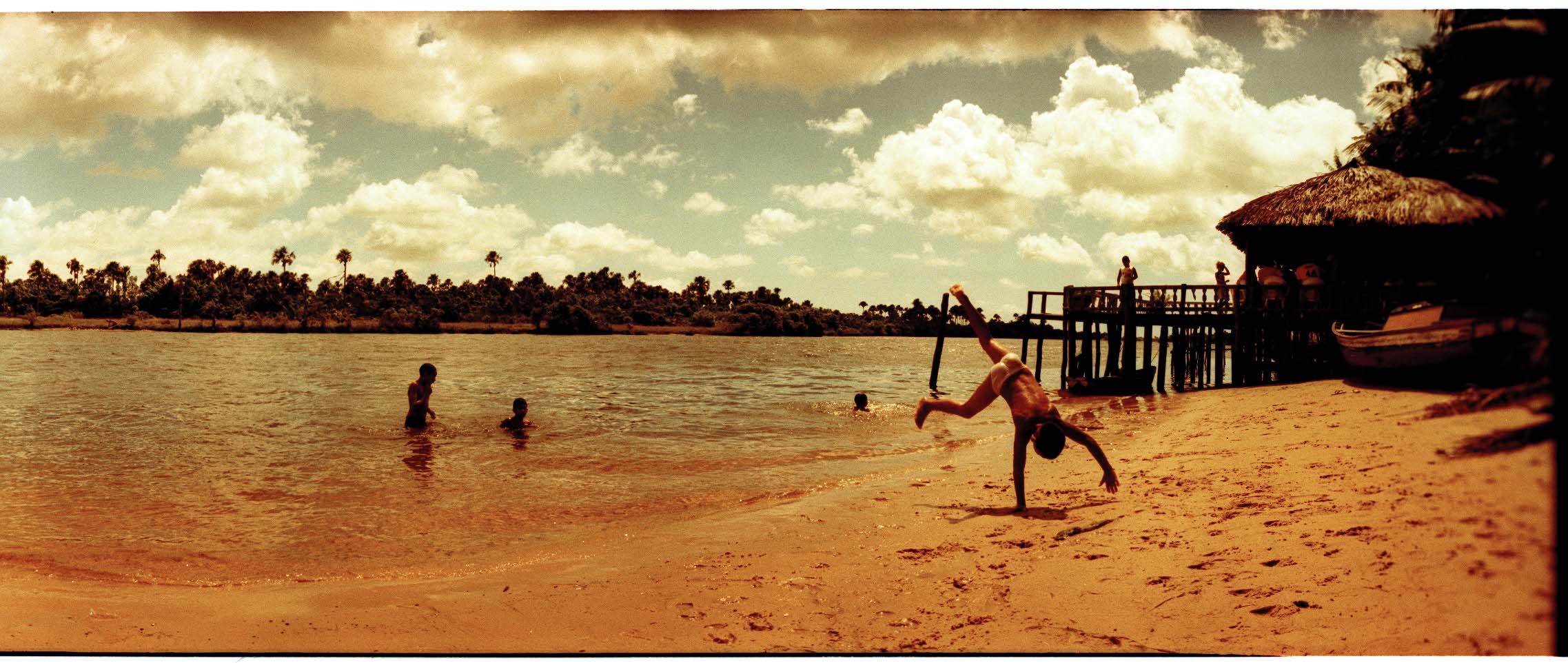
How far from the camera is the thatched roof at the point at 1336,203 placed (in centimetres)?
1160

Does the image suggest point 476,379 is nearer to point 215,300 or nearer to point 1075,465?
point 1075,465

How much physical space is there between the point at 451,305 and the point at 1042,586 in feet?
232

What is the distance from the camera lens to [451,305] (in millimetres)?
68875

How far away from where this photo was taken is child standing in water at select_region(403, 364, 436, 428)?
1264 centimetres

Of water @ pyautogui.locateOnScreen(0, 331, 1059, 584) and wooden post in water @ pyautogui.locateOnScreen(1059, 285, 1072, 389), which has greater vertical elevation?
wooden post in water @ pyautogui.locateOnScreen(1059, 285, 1072, 389)

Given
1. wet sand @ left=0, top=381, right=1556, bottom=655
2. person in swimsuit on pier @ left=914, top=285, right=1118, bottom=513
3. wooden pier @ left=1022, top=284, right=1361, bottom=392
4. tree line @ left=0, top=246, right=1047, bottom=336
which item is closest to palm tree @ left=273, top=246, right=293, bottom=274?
wet sand @ left=0, top=381, right=1556, bottom=655

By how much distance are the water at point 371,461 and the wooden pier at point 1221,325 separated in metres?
4.07

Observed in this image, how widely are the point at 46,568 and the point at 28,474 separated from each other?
5.39m

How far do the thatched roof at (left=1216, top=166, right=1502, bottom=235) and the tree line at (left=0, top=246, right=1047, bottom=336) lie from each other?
121 ft

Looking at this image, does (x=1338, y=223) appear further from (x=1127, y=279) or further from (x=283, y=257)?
(x=283, y=257)

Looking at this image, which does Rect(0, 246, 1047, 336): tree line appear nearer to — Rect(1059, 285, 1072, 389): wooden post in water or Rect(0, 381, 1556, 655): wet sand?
Rect(1059, 285, 1072, 389): wooden post in water

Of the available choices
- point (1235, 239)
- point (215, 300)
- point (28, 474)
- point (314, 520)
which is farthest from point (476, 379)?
point (215, 300)

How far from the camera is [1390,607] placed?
3600 mm

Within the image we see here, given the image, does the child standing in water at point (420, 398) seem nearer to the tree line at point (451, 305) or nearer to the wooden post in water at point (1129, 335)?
the wooden post in water at point (1129, 335)
